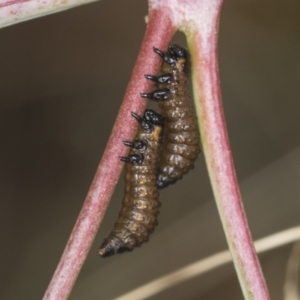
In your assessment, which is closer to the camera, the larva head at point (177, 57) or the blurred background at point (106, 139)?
the larva head at point (177, 57)

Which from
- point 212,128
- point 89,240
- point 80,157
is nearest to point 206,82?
point 212,128

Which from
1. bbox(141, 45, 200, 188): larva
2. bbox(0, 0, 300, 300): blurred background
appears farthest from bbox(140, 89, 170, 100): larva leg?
bbox(0, 0, 300, 300): blurred background

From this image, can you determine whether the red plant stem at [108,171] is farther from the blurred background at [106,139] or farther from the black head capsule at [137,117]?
the blurred background at [106,139]

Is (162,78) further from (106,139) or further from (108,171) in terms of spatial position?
(106,139)

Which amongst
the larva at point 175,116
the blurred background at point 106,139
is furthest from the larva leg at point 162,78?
the blurred background at point 106,139

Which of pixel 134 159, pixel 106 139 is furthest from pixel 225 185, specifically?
pixel 106 139

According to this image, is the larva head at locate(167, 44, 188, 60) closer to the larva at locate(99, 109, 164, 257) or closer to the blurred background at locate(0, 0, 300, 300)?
the larva at locate(99, 109, 164, 257)
